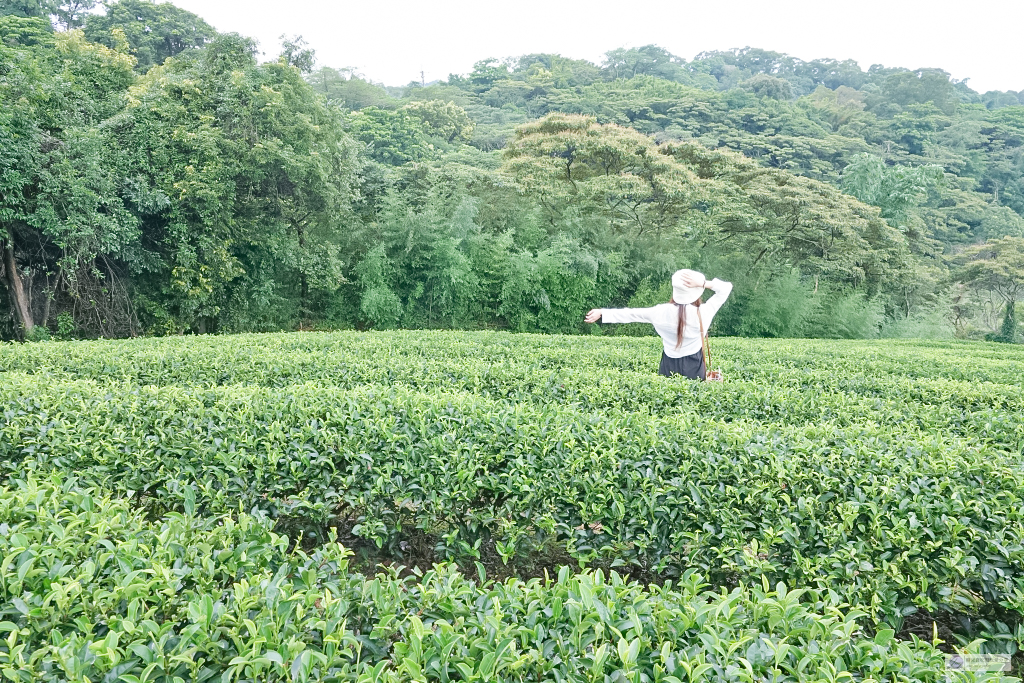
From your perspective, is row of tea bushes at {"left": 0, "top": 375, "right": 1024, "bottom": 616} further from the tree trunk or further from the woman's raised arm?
the tree trunk

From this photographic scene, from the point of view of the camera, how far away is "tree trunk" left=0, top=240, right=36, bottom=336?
31.8 feet

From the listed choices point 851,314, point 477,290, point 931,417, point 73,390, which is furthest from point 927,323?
point 73,390

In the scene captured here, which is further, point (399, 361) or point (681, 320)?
point (399, 361)

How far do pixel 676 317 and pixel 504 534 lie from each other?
3.10 metres

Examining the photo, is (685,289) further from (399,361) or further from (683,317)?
(399,361)

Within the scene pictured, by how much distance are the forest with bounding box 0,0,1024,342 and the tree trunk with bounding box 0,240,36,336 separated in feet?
0.24

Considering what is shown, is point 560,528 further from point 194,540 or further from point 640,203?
point 640,203

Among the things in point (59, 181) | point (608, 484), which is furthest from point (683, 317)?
point (59, 181)

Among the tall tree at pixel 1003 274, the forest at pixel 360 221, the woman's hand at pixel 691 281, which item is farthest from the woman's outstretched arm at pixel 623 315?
the tall tree at pixel 1003 274

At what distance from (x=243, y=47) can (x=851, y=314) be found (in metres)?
14.9

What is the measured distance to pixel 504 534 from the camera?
261cm

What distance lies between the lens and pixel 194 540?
1.88 m

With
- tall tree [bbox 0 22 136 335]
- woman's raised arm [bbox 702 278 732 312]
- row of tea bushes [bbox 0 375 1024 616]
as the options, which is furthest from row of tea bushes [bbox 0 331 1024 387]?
tall tree [bbox 0 22 136 335]

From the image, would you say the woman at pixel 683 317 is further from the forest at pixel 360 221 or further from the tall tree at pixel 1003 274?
the tall tree at pixel 1003 274
